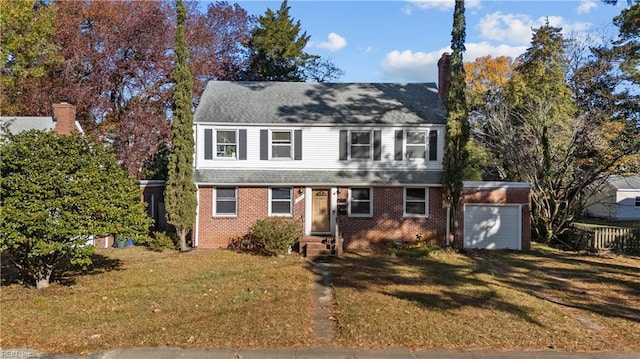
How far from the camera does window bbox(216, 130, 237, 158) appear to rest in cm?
1917

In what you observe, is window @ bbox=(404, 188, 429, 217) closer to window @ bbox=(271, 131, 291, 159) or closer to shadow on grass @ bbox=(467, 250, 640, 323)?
shadow on grass @ bbox=(467, 250, 640, 323)

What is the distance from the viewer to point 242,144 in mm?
19078

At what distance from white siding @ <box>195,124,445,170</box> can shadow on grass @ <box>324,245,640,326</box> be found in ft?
13.1

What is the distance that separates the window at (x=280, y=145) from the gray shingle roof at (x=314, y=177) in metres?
0.81

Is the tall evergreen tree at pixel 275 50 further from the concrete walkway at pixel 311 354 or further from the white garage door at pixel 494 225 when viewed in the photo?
the concrete walkway at pixel 311 354

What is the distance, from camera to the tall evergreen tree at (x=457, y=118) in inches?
693

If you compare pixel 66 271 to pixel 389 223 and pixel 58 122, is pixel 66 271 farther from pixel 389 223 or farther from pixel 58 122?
pixel 389 223

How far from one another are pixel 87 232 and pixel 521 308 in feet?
33.6

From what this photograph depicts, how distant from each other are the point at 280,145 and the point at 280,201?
2460mm

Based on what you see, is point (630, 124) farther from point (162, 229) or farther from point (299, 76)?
point (162, 229)

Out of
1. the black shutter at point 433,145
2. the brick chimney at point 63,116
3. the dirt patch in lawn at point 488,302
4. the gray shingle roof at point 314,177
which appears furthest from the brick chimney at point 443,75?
the brick chimney at point 63,116

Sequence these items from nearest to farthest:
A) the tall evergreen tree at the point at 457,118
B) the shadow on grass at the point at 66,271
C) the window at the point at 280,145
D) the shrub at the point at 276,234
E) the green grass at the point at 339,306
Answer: the green grass at the point at 339,306
the shadow on grass at the point at 66,271
the shrub at the point at 276,234
the tall evergreen tree at the point at 457,118
the window at the point at 280,145

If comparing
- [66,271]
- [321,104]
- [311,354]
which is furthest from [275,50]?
[311,354]

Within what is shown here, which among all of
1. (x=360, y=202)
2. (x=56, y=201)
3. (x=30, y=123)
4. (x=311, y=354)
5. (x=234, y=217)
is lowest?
(x=311, y=354)
